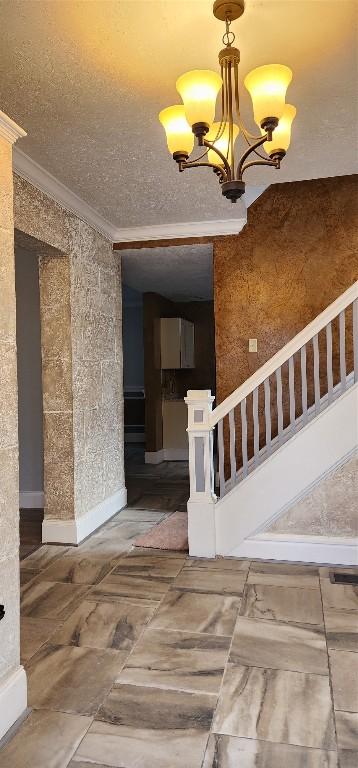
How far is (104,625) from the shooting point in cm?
264

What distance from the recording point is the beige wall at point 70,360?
12.8ft

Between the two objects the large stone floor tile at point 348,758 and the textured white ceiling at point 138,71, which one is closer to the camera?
the large stone floor tile at point 348,758

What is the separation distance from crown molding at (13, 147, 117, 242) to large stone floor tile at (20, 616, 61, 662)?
8.71 feet

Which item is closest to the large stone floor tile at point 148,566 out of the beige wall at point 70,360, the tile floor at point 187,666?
the tile floor at point 187,666

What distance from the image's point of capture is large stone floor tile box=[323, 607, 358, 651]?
7.84 feet

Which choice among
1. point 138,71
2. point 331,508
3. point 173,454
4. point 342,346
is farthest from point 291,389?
point 173,454

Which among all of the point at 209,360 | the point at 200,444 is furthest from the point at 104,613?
the point at 209,360

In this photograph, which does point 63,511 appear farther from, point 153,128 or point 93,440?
point 153,128

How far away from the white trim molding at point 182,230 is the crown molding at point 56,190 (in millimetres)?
206

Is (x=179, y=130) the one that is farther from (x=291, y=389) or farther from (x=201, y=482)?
(x=201, y=482)

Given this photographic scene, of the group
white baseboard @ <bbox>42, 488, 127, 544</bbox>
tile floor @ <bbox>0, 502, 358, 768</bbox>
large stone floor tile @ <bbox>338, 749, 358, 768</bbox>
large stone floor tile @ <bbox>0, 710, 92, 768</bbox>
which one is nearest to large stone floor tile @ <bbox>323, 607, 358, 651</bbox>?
tile floor @ <bbox>0, 502, 358, 768</bbox>

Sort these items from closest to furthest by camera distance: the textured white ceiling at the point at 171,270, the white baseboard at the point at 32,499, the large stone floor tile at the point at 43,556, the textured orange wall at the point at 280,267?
the large stone floor tile at the point at 43,556
the textured orange wall at the point at 280,267
the textured white ceiling at the point at 171,270
the white baseboard at the point at 32,499

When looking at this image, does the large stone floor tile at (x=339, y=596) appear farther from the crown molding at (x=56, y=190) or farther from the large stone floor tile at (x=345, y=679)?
the crown molding at (x=56, y=190)

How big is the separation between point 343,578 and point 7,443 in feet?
7.70
